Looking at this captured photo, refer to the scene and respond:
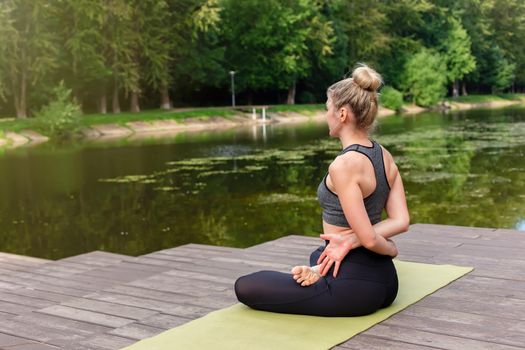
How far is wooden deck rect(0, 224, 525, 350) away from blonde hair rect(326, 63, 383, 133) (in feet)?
3.94

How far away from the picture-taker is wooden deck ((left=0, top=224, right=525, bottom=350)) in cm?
369

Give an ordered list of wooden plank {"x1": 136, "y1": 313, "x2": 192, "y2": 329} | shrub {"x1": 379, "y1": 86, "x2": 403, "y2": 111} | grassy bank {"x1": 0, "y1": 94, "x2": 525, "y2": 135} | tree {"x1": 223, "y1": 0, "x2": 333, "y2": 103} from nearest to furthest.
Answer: wooden plank {"x1": 136, "y1": 313, "x2": 192, "y2": 329}, grassy bank {"x1": 0, "y1": 94, "x2": 525, "y2": 135}, tree {"x1": 223, "y1": 0, "x2": 333, "y2": 103}, shrub {"x1": 379, "y1": 86, "x2": 403, "y2": 111}

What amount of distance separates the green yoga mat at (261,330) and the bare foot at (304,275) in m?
0.21

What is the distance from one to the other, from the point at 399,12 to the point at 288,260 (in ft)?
196

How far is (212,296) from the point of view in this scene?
4.68 metres

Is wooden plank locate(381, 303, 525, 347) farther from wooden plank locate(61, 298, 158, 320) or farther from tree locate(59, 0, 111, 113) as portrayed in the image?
tree locate(59, 0, 111, 113)

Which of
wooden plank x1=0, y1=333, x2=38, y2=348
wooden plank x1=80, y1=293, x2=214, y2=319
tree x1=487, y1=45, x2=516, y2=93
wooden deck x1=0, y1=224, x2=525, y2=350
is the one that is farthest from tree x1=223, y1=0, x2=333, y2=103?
wooden plank x1=0, y1=333, x2=38, y2=348

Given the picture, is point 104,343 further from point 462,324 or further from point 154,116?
point 154,116

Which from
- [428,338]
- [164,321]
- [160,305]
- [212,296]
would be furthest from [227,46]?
[428,338]

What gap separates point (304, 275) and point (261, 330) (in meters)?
0.40

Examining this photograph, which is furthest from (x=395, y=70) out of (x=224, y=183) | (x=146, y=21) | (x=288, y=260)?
(x=288, y=260)

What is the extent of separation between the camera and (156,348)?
11.7ft

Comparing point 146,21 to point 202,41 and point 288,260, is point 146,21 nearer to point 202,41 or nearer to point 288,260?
point 202,41

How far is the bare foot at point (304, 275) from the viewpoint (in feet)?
12.7
